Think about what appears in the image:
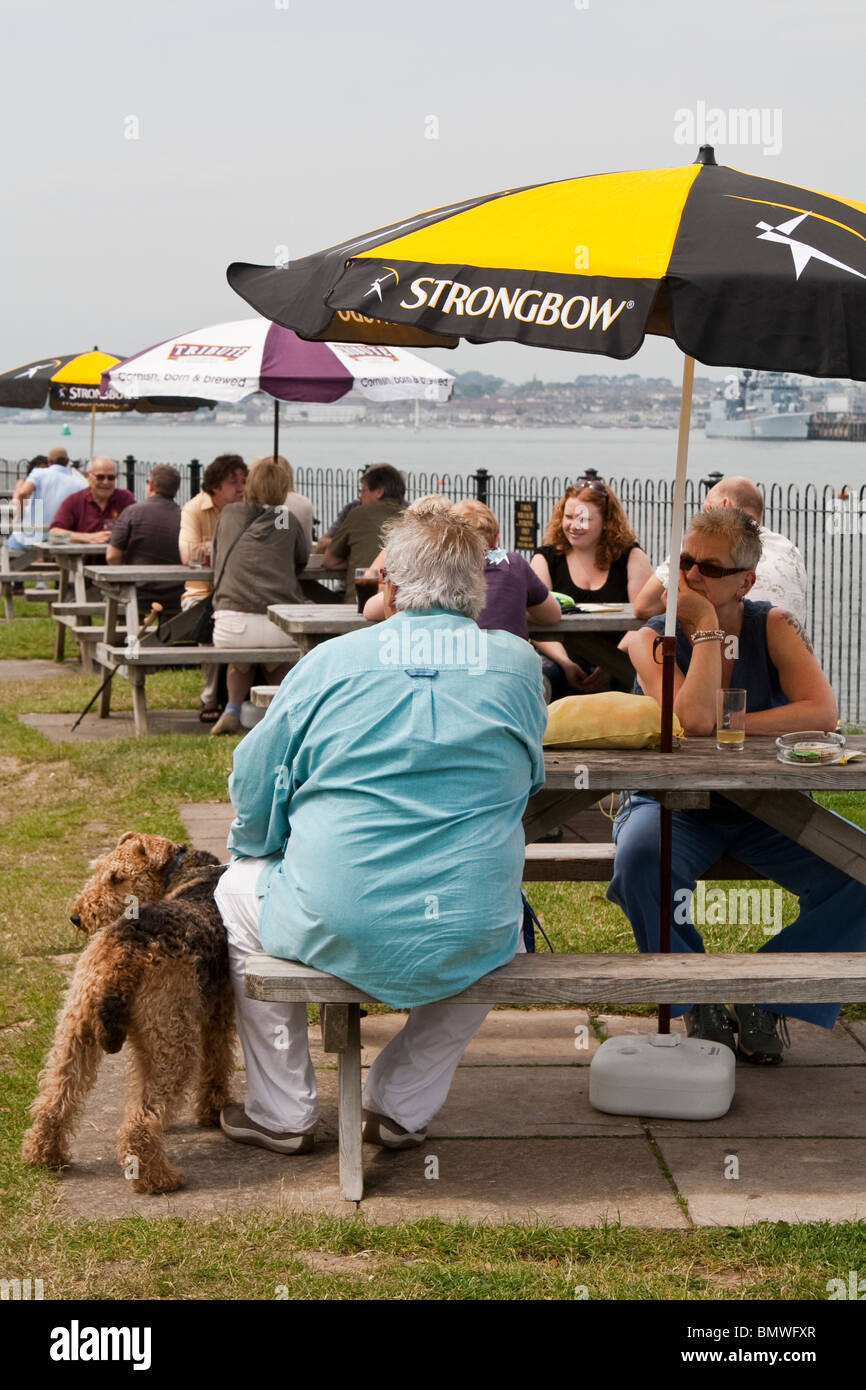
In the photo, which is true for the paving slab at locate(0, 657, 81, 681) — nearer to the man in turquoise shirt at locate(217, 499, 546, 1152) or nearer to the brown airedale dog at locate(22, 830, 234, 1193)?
the brown airedale dog at locate(22, 830, 234, 1193)

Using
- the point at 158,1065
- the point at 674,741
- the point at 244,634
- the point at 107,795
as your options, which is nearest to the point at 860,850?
the point at 674,741

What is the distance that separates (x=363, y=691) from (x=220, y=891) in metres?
0.76

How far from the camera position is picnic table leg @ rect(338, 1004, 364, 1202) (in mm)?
3811

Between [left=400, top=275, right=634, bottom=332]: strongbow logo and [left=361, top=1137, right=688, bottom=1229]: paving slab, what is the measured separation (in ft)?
6.81

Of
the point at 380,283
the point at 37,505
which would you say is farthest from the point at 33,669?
the point at 380,283

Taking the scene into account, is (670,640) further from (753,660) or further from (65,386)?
(65,386)

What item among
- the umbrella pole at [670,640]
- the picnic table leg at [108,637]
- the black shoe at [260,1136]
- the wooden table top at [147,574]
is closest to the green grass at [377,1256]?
the black shoe at [260,1136]

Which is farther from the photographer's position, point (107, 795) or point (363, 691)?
point (107, 795)

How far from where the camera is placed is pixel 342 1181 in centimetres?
384

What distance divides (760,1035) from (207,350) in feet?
25.2

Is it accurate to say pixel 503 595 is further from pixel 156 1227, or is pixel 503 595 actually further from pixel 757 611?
pixel 156 1227

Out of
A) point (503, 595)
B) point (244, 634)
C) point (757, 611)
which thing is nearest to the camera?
point (757, 611)

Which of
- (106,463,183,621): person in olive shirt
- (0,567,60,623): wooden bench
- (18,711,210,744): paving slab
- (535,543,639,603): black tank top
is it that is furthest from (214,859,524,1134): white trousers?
(0,567,60,623): wooden bench

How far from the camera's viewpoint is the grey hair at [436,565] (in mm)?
3812
